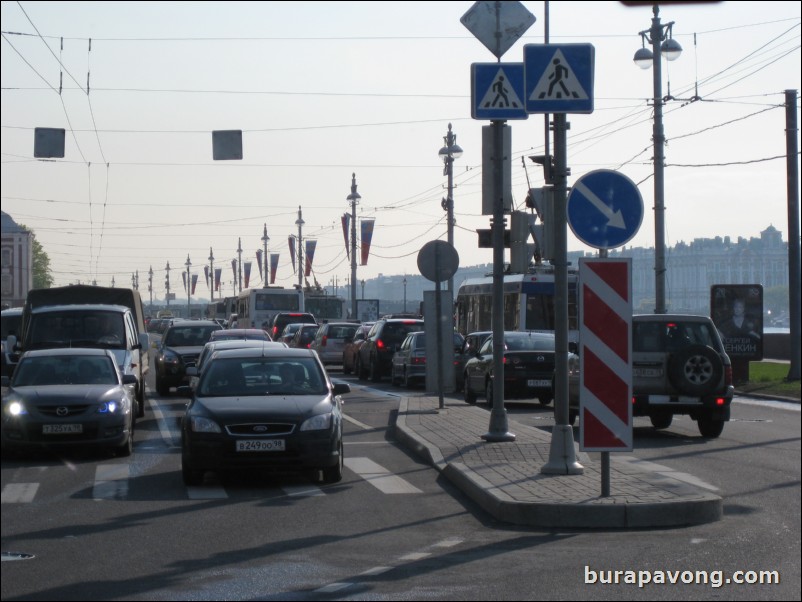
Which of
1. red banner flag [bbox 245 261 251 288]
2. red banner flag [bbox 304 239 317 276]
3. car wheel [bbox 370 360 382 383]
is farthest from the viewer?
red banner flag [bbox 245 261 251 288]

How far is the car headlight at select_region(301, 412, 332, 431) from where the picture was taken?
1210cm

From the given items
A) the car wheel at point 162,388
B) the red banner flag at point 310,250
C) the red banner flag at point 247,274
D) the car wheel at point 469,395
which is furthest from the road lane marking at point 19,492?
the red banner flag at point 247,274

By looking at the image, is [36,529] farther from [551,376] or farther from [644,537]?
[551,376]

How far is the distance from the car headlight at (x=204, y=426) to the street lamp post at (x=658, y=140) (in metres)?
19.5

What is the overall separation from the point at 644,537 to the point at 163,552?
3.49 meters

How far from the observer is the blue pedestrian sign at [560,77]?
11.1m

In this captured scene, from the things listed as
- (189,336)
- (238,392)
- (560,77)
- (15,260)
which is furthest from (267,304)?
(560,77)

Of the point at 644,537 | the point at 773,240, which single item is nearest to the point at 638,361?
the point at 773,240

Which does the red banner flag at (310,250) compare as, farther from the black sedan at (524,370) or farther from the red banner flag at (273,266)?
the black sedan at (524,370)

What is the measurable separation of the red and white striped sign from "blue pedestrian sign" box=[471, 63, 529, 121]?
5598 mm

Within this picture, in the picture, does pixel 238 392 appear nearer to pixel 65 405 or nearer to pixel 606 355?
pixel 65 405

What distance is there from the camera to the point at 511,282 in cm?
3450

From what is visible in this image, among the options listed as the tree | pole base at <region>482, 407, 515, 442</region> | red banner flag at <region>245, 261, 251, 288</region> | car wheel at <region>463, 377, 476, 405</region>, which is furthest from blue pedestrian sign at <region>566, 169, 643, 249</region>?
red banner flag at <region>245, 261, 251, 288</region>

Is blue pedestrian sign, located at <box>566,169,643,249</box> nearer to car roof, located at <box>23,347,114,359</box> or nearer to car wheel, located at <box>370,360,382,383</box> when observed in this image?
car roof, located at <box>23,347,114,359</box>
